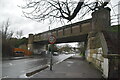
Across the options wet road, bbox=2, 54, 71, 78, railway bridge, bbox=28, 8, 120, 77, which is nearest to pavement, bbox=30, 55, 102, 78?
railway bridge, bbox=28, 8, 120, 77

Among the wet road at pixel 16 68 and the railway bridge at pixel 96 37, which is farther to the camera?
the wet road at pixel 16 68

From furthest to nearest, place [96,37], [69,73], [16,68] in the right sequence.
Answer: [96,37]
[16,68]
[69,73]

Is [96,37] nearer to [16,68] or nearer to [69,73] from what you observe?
[69,73]

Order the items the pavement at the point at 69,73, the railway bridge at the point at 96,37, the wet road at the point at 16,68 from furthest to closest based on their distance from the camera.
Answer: the wet road at the point at 16,68 → the pavement at the point at 69,73 → the railway bridge at the point at 96,37

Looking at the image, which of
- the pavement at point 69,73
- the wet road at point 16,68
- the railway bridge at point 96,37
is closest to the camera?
the railway bridge at point 96,37

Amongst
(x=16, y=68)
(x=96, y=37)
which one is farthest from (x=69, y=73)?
(x=16, y=68)

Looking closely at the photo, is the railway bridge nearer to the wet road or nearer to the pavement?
the pavement

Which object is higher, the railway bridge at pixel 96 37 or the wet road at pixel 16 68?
the railway bridge at pixel 96 37

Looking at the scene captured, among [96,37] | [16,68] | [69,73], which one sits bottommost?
[16,68]

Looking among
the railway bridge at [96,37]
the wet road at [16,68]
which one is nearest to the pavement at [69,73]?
the railway bridge at [96,37]

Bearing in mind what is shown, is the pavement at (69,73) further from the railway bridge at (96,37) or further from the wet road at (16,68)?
the wet road at (16,68)

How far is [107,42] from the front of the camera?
8805 millimetres

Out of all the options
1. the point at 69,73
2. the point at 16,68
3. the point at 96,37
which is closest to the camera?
the point at 69,73

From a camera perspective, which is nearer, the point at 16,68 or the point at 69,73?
the point at 69,73
